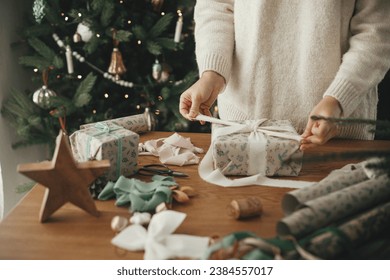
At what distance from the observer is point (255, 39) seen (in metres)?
1.35

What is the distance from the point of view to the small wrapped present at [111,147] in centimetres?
100

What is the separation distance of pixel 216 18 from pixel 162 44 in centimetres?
79

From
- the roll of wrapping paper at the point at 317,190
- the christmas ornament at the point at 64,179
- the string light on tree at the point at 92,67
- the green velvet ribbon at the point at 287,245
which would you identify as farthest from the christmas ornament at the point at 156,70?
the green velvet ribbon at the point at 287,245

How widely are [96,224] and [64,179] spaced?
0.12m

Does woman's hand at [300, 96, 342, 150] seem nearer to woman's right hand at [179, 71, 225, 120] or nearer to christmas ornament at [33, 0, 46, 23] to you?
woman's right hand at [179, 71, 225, 120]

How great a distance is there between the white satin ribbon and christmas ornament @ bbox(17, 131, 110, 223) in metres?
0.30

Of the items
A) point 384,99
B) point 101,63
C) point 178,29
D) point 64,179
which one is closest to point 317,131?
point 64,179

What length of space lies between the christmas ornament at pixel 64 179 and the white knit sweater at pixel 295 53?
62 cm

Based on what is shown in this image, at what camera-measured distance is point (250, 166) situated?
1.08 meters

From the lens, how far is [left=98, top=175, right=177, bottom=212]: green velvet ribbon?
899 millimetres

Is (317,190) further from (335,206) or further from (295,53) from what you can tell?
(295,53)

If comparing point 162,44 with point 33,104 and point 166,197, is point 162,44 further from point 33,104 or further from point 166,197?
point 166,197

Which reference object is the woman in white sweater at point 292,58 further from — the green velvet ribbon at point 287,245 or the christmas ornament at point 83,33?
the christmas ornament at point 83,33
